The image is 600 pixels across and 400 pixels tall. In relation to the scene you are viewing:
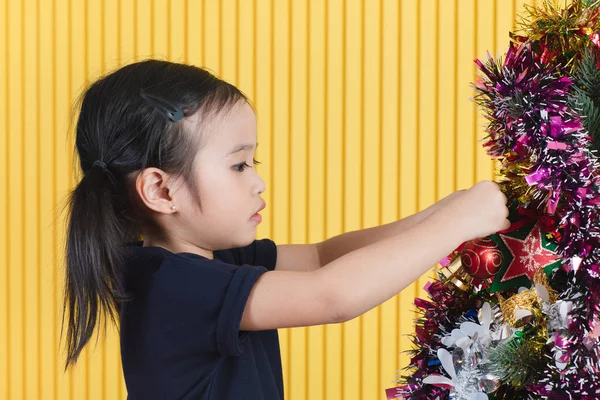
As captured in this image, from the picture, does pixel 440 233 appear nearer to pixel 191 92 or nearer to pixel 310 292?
pixel 310 292

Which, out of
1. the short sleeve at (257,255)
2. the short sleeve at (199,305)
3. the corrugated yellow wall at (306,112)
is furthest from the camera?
the corrugated yellow wall at (306,112)

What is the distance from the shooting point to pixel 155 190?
0.75m

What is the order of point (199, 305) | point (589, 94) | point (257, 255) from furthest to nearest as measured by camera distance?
1. point (257, 255)
2. point (199, 305)
3. point (589, 94)

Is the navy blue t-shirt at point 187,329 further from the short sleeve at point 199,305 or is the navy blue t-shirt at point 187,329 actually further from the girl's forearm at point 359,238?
the girl's forearm at point 359,238

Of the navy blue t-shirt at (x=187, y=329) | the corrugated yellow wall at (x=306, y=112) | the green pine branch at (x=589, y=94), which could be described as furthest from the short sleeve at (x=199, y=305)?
the corrugated yellow wall at (x=306, y=112)

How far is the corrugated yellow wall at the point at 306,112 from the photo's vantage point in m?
1.28

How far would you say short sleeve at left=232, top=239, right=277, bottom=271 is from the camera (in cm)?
89

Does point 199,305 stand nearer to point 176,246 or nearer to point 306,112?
→ point 176,246

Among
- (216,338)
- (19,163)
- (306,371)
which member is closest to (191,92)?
(216,338)

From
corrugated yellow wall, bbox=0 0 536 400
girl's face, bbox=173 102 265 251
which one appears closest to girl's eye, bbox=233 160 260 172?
girl's face, bbox=173 102 265 251

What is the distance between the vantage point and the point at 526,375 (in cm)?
55

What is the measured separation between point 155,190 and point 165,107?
0.08m

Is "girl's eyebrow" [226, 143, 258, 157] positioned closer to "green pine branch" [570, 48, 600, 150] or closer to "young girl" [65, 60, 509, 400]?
"young girl" [65, 60, 509, 400]

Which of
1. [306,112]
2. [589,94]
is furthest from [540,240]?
[306,112]
